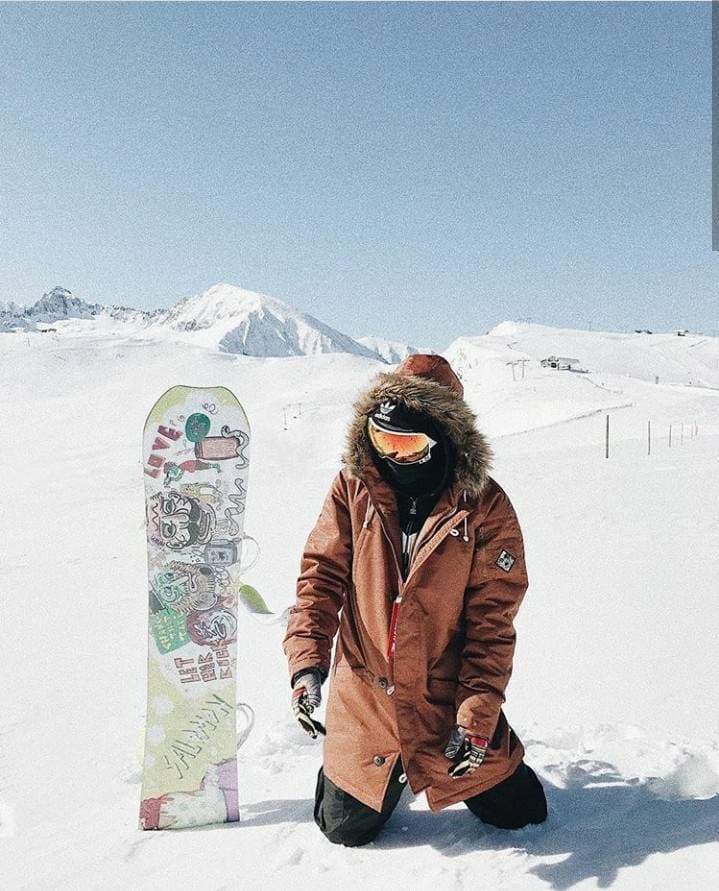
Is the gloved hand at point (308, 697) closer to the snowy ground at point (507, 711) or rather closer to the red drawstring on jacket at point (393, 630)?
the red drawstring on jacket at point (393, 630)

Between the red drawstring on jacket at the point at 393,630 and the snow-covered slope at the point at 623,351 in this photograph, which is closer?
the red drawstring on jacket at the point at 393,630

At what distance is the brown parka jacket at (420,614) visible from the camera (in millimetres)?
2412

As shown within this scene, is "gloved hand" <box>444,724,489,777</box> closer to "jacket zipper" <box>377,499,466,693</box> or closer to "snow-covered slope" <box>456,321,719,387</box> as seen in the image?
"jacket zipper" <box>377,499,466,693</box>

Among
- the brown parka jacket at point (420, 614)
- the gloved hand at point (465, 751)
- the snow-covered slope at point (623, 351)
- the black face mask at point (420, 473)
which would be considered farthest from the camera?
the snow-covered slope at point (623, 351)

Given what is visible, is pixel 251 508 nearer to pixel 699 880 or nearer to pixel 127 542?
pixel 127 542

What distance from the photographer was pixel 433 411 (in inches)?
98.1

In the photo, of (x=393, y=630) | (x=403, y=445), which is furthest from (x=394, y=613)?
(x=403, y=445)

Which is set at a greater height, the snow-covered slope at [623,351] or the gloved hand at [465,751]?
the snow-covered slope at [623,351]

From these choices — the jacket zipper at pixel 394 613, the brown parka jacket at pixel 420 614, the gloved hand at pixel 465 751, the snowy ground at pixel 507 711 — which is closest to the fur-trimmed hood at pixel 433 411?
the brown parka jacket at pixel 420 614

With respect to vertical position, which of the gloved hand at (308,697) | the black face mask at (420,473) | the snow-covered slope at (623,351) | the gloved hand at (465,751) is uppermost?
the snow-covered slope at (623,351)

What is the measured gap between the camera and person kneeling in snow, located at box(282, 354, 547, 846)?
7.91 ft

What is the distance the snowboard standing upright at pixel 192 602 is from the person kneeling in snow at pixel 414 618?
514 mm

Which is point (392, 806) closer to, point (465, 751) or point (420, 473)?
point (465, 751)

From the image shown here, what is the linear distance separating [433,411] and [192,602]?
137cm
